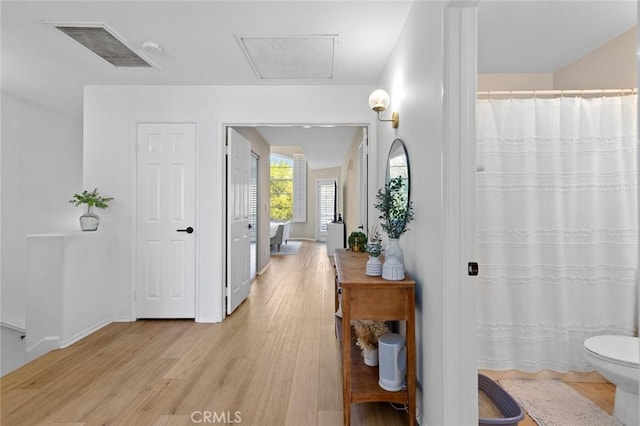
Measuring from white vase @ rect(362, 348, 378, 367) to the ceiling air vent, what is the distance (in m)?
2.94

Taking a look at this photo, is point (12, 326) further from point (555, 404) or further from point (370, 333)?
point (555, 404)

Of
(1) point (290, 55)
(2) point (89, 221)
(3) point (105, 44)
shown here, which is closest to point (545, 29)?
(1) point (290, 55)

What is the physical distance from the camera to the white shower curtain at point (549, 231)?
2.26 meters

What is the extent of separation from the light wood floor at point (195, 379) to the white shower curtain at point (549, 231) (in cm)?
48

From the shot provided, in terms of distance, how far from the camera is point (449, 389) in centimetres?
147

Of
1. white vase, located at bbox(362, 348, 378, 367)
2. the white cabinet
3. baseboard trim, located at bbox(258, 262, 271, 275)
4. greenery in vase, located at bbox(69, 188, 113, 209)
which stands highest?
greenery in vase, located at bbox(69, 188, 113, 209)

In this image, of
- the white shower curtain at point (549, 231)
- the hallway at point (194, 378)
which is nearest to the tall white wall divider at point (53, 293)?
the hallway at point (194, 378)

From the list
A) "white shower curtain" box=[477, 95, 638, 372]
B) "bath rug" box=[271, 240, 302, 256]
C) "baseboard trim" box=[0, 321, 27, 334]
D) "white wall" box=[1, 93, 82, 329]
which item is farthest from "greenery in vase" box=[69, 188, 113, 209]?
"bath rug" box=[271, 240, 302, 256]

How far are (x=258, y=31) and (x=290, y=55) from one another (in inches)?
16.5

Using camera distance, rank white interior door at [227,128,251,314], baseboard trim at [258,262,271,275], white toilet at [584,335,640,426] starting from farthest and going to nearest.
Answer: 1. baseboard trim at [258,262,271,275]
2. white interior door at [227,128,251,314]
3. white toilet at [584,335,640,426]

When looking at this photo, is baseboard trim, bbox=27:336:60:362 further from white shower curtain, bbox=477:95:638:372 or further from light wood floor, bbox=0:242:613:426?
white shower curtain, bbox=477:95:638:372

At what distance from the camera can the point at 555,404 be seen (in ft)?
6.61

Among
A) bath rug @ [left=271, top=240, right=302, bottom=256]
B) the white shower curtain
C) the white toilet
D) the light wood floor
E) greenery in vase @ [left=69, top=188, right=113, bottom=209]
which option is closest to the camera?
the white toilet

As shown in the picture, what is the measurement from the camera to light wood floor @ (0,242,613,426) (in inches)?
75.5
